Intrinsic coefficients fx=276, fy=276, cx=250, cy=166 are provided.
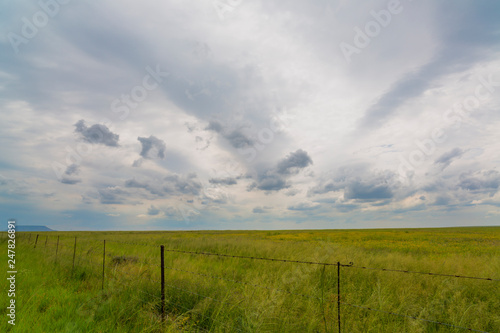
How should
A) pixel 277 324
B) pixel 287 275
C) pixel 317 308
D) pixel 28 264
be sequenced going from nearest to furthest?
pixel 277 324 < pixel 317 308 < pixel 287 275 < pixel 28 264

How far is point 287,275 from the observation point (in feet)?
29.0

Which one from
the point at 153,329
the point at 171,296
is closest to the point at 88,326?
the point at 153,329

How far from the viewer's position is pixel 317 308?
5953 millimetres

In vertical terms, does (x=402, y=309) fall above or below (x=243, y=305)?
below

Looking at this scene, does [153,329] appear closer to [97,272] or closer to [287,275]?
[287,275]

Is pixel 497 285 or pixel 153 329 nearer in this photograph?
pixel 153 329

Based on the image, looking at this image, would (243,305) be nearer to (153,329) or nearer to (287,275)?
(153,329)

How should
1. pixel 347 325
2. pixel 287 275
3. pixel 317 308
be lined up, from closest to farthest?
1. pixel 347 325
2. pixel 317 308
3. pixel 287 275

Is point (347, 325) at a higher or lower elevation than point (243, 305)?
lower

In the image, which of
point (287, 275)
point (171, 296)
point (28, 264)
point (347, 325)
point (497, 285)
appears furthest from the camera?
point (28, 264)

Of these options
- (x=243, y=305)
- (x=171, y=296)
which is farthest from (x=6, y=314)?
(x=243, y=305)

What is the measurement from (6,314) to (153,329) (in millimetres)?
3207

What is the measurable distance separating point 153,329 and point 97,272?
5.63 metres

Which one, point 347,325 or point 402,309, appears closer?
point 347,325
